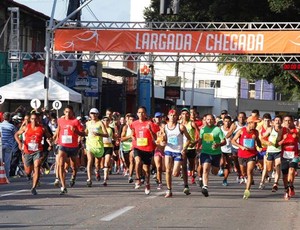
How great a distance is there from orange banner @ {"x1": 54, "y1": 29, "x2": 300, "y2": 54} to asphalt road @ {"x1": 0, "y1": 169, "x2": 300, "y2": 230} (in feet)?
42.9

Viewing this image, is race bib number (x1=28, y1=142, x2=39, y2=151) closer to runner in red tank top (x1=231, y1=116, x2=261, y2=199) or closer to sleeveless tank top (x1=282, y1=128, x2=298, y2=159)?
runner in red tank top (x1=231, y1=116, x2=261, y2=199)

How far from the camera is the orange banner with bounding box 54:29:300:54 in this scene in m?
32.9

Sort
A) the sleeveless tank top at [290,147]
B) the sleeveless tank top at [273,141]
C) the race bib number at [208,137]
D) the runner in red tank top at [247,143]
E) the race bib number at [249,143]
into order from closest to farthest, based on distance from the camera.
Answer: the sleeveless tank top at [290,147]
the runner in red tank top at [247,143]
the race bib number at [249,143]
the race bib number at [208,137]
the sleeveless tank top at [273,141]

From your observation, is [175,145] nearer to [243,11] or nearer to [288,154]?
[288,154]

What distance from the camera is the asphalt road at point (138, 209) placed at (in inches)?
509

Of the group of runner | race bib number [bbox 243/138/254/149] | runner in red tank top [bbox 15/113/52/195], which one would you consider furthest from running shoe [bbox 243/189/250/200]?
runner in red tank top [bbox 15/113/52/195]

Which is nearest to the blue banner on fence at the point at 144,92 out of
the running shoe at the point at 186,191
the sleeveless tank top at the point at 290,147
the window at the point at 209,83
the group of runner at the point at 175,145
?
the window at the point at 209,83

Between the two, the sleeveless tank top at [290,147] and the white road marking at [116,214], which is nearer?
the white road marking at [116,214]

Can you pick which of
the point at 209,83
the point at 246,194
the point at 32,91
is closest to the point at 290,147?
the point at 246,194

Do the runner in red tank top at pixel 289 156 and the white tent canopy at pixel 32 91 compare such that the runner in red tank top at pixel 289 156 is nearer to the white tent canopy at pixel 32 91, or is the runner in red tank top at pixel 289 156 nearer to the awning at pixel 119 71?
the white tent canopy at pixel 32 91

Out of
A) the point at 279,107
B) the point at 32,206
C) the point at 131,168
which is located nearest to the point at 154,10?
the point at 131,168

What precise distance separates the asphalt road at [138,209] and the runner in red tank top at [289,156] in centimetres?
34

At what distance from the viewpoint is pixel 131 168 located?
2266cm

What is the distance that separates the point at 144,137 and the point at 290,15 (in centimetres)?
1936
